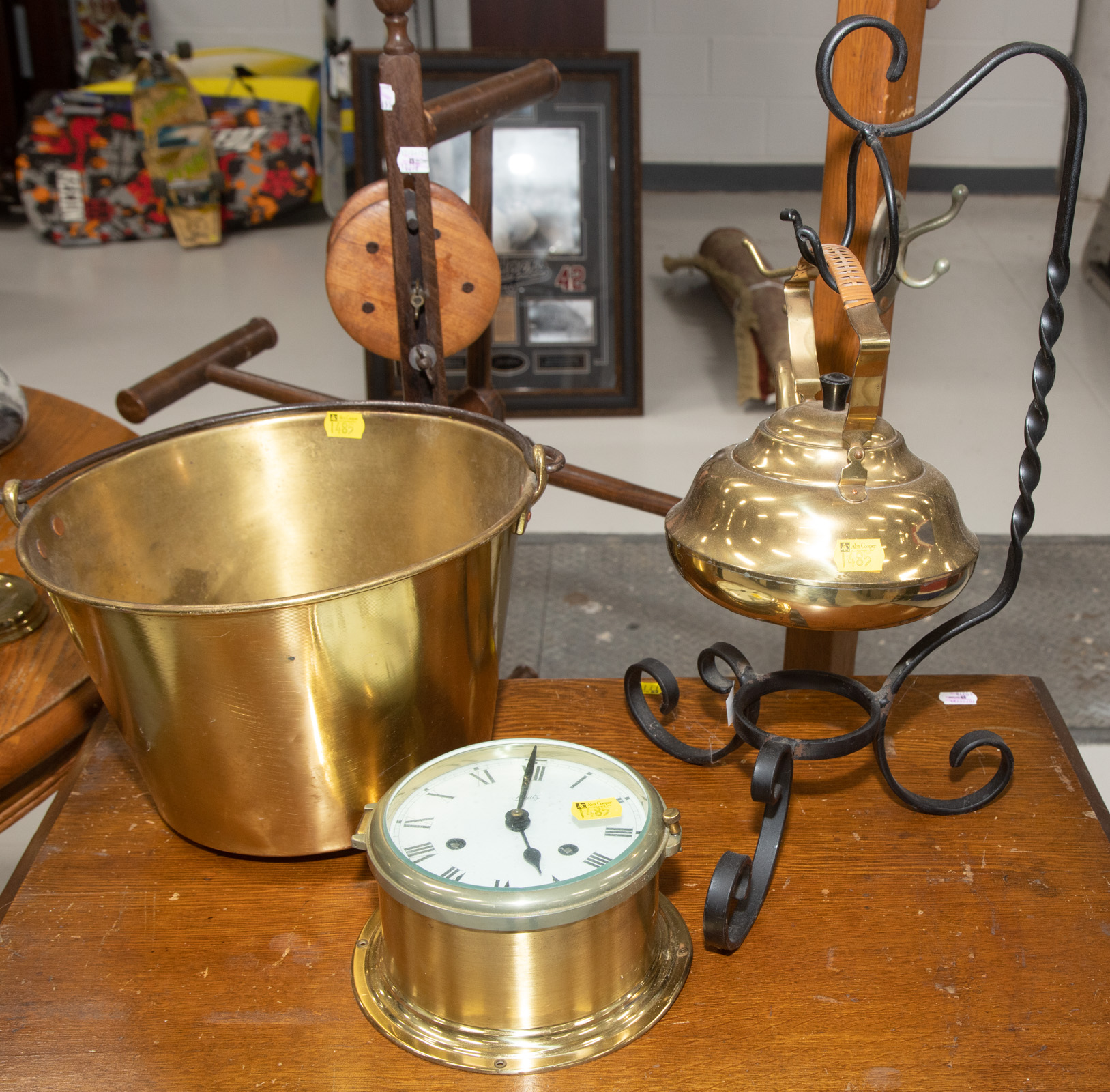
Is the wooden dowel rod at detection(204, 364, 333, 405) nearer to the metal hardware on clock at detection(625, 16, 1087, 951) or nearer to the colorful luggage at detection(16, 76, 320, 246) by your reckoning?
the metal hardware on clock at detection(625, 16, 1087, 951)

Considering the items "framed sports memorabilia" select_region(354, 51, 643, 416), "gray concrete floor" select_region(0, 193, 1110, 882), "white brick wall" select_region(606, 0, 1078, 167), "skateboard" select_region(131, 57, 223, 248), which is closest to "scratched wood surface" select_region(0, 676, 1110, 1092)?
"gray concrete floor" select_region(0, 193, 1110, 882)

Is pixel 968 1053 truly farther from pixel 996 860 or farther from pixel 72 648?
pixel 72 648

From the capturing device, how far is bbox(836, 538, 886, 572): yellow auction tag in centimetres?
79

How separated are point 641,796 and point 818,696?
0.38m

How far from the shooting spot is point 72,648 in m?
1.00

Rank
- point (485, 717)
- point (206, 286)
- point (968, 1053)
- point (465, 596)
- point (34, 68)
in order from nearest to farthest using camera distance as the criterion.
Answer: point (968, 1053) < point (465, 596) < point (485, 717) < point (206, 286) < point (34, 68)

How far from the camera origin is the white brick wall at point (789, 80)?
187 inches

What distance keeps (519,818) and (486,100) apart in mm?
911

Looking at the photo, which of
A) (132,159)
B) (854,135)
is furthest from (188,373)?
(132,159)

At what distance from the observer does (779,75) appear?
4.98m

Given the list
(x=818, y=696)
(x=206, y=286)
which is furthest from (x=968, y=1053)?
(x=206, y=286)

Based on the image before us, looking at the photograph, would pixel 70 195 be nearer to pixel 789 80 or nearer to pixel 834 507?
pixel 789 80

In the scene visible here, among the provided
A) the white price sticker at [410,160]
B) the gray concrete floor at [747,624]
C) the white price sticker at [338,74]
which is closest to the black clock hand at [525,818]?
the white price sticker at [410,160]

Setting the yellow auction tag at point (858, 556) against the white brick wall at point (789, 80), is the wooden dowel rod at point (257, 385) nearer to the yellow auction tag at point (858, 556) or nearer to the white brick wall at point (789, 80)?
the yellow auction tag at point (858, 556)
